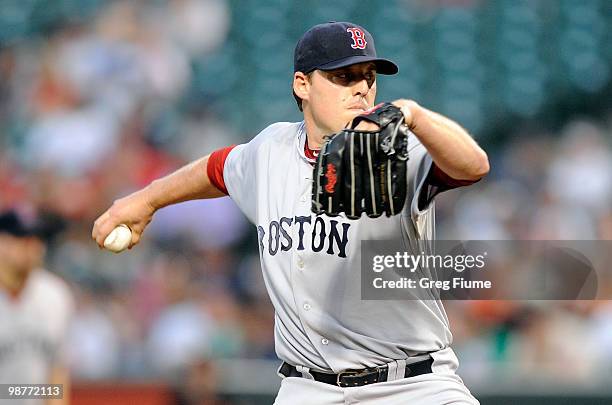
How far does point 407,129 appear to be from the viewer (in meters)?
2.49

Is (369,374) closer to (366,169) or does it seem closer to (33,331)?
(366,169)

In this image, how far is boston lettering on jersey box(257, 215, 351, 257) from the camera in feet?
9.92

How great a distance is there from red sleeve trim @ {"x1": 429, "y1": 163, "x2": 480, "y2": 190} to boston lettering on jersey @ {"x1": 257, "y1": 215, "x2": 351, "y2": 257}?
40 cm

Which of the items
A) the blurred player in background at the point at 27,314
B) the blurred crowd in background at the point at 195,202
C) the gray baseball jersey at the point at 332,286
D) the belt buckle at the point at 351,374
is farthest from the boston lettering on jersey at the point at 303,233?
the blurred crowd in background at the point at 195,202

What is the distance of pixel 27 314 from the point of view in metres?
5.09

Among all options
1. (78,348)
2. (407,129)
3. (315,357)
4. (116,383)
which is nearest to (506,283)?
(116,383)

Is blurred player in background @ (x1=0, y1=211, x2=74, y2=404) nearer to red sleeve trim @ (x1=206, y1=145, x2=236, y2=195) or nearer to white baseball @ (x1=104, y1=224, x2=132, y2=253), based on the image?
white baseball @ (x1=104, y1=224, x2=132, y2=253)

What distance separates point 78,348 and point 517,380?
3.11 meters

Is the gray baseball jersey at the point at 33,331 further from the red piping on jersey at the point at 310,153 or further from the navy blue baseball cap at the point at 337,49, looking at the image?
the navy blue baseball cap at the point at 337,49

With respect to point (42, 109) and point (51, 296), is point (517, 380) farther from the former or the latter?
point (42, 109)

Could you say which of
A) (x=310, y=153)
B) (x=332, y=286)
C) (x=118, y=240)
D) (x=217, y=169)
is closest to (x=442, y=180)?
(x=332, y=286)

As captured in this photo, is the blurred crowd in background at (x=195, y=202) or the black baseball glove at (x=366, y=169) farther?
the blurred crowd in background at (x=195, y=202)

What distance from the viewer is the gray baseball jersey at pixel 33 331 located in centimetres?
492

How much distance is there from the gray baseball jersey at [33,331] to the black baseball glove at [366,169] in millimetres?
2831
